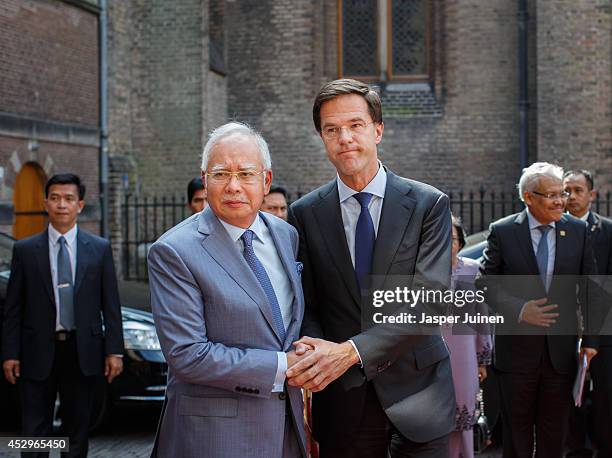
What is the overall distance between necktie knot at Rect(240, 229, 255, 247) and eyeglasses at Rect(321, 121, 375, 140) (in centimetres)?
50

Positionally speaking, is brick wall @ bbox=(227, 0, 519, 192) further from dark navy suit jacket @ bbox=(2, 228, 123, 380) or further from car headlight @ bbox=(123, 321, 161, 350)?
dark navy suit jacket @ bbox=(2, 228, 123, 380)

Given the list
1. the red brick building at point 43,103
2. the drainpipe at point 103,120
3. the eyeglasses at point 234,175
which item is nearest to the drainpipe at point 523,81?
the drainpipe at point 103,120

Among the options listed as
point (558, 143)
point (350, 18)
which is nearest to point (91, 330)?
point (558, 143)

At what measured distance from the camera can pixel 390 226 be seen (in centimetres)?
348

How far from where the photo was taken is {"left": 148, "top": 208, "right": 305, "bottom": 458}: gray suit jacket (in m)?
3.02

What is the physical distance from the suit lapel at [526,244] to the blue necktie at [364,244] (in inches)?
81.0

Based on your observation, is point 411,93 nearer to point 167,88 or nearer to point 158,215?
point 167,88

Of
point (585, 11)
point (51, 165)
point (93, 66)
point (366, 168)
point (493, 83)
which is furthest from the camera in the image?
point (493, 83)

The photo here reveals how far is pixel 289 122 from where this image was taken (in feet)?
58.0

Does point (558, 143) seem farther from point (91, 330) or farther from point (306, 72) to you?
point (91, 330)

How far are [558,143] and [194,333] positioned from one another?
14119mm

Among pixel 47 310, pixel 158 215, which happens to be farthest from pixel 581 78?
pixel 47 310

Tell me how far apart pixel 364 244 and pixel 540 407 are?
7.50ft

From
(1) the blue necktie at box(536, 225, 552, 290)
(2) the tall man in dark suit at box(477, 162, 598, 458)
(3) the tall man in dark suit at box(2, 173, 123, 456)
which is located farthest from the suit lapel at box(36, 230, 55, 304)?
(1) the blue necktie at box(536, 225, 552, 290)
